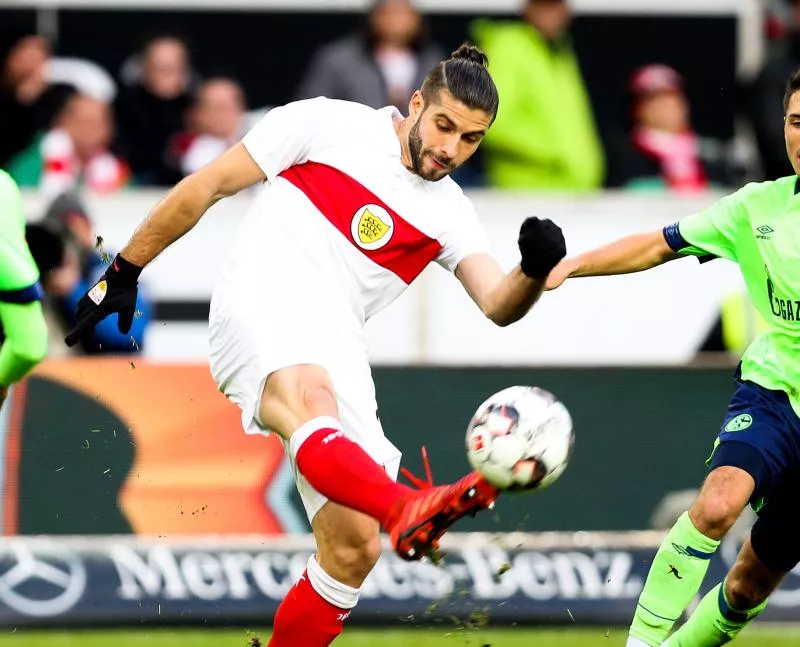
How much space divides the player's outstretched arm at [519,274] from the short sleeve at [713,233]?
0.73 meters

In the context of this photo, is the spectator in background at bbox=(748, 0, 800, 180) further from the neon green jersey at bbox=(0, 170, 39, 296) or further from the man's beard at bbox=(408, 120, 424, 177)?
the neon green jersey at bbox=(0, 170, 39, 296)

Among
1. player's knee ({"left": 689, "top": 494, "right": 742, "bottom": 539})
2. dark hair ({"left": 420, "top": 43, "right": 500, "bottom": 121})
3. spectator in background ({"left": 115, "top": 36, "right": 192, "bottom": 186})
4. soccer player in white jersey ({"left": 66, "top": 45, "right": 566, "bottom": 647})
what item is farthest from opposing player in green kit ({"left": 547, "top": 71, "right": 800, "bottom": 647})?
spectator in background ({"left": 115, "top": 36, "right": 192, "bottom": 186})

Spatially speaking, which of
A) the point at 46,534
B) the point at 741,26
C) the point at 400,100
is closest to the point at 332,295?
the point at 46,534

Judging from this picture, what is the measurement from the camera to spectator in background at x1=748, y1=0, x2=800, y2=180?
11477mm

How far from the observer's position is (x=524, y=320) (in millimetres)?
10852

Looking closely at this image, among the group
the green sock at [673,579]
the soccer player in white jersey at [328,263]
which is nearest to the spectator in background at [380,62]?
the soccer player in white jersey at [328,263]

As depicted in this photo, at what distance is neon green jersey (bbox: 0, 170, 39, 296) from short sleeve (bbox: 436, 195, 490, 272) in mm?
2046

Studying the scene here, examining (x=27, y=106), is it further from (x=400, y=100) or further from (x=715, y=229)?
(x=715, y=229)

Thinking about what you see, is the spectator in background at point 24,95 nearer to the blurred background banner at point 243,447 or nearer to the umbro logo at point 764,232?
the blurred background banner at point 243,447

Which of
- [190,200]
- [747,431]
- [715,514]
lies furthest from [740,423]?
[190,200]

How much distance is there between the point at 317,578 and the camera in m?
6.68

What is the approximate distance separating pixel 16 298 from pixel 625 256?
282 centimetres

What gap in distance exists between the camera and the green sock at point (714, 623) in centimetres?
716

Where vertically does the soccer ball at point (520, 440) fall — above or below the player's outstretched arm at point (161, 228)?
below
